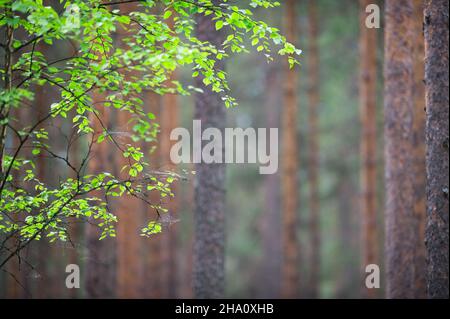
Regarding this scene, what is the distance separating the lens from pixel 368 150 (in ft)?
→ 36.7

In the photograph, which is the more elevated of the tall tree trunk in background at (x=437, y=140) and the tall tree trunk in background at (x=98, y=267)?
the tall tree trunk in background at (x=437, y=140)

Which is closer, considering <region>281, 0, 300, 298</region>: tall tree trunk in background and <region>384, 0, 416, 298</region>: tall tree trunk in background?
<region>384, 0, 416, 298</region>: tall tree trunk in background

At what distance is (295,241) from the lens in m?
14.0

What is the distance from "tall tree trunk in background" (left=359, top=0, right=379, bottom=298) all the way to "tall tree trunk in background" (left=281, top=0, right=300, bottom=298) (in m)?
2.73

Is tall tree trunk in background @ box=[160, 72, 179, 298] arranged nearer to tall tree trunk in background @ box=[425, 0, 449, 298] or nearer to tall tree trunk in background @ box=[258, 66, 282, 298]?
tall tree trunk in background @ box=[258, 66, 282, 298]

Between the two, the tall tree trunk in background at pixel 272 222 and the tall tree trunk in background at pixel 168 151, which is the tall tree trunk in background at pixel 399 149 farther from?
the tall tree trunk in background at pixel 272 222

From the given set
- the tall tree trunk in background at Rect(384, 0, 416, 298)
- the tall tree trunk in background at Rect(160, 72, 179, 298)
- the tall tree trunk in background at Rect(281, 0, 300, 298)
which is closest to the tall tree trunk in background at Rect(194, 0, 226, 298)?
the tall tree trunk in background at Rect(384, 0, 416, 298)

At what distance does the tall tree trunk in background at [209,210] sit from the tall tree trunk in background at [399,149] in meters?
2.93

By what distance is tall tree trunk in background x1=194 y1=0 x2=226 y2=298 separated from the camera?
760cm

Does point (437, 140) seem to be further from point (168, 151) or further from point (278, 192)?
point (278, 192)

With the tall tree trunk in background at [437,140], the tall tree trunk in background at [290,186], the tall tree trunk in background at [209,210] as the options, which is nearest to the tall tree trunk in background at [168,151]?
the tall tree trunk in background at [290,186]

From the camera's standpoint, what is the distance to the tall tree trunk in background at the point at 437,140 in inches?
226
